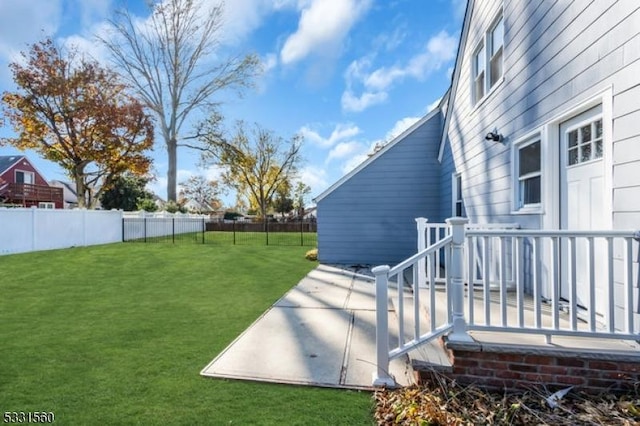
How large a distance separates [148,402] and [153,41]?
22.7 meters

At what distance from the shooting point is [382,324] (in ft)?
9.37

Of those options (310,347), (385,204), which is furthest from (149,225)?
(310,347)

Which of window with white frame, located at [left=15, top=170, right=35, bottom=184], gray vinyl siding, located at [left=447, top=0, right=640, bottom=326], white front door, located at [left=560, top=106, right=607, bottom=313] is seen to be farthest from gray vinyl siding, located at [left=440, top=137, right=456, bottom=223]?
window with white frame, located at [left=15, top=170, right=35, bottom=184]

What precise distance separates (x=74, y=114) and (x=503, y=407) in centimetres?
2049

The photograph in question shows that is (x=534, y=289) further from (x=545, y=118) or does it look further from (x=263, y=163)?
(x=263, y=163)

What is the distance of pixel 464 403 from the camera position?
2496 mm

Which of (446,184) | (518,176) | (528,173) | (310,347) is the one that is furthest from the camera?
(446,184)

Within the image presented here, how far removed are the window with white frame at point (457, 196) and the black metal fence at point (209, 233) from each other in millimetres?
8642

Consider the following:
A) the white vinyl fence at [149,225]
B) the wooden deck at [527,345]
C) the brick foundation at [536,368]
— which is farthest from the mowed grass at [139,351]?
the white vinyl fence at [149,225]

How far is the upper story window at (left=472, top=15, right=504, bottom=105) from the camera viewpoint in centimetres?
527

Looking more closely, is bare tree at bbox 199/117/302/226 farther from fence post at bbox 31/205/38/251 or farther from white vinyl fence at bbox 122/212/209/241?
fence post at bbox 31/205/38/251

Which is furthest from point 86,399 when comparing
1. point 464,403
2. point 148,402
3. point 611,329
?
point 611,329

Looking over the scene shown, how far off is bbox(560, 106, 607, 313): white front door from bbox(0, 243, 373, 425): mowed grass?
97.1 inches

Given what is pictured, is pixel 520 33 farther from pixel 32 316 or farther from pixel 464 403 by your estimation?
pixel 32 316
